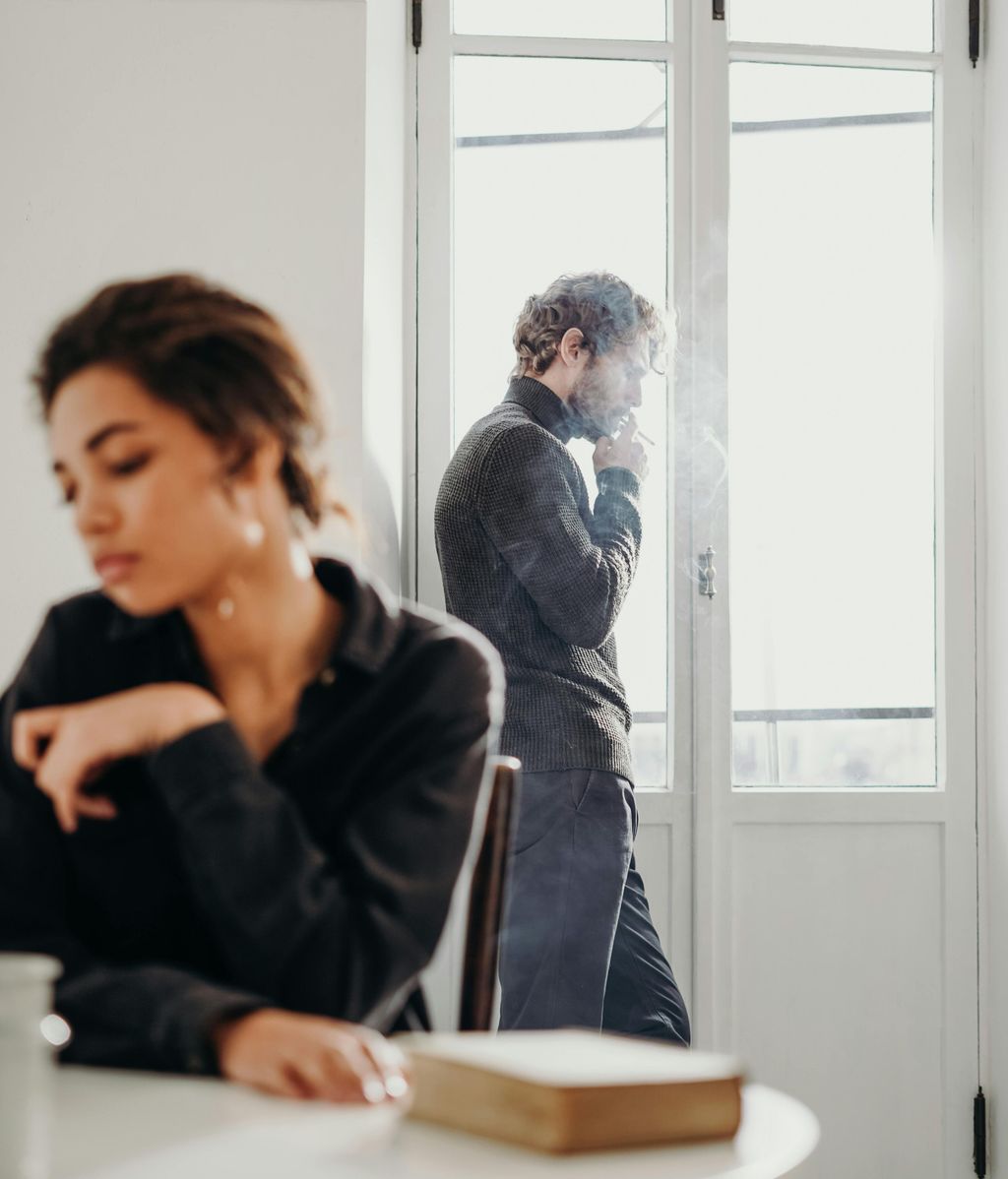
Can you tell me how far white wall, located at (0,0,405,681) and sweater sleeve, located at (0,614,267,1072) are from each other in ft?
3.50

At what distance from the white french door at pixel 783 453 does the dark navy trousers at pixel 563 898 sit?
23.5 inches

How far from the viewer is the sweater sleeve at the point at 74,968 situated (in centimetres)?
84

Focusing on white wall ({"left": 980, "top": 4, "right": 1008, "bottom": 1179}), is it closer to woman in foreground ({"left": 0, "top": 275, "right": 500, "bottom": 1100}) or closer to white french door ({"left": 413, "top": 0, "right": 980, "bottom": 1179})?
white french door ({"left": 413, "top": 0, "right": 980, "bottom": 1179})

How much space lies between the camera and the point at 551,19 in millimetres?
2744

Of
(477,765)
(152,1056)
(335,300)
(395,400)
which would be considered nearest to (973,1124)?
(395,400)

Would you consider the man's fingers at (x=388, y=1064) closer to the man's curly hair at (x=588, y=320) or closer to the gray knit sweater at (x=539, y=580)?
the gray knit sweater at (x=539, y=580)

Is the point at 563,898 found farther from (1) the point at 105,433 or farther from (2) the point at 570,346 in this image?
(1) the point at 105,433

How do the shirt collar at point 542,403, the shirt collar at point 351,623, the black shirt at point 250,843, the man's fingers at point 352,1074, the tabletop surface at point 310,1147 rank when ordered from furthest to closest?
1. the shirt collar at point 542,403
2. the shirt collar at point 351,623
3. the black shirt at point 250,843
4. the man's fingers at point 352,1074
5. the tabletop surface at point 310,1147

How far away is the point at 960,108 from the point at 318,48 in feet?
4.35

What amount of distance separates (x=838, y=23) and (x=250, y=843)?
93.3 inches

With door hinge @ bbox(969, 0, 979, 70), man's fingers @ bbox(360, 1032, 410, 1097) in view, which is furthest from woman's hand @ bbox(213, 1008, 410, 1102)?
door hinge @ bbox(969, 0, 979, 70)

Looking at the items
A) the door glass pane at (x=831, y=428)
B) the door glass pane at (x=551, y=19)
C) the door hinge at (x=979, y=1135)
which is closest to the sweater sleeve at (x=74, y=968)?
the door glass pane at (x=831, y=428)

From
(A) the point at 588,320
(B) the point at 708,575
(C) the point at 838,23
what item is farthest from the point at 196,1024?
(C) the point at 838,23

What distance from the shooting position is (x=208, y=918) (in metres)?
0.95
